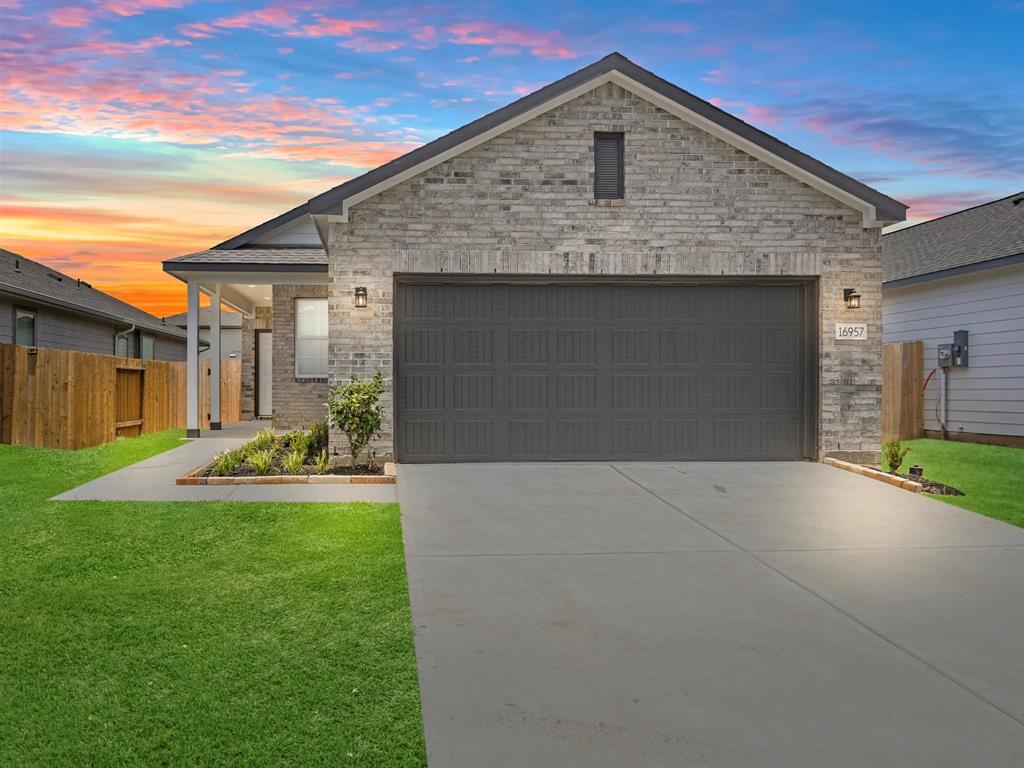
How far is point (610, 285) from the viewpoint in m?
11.8

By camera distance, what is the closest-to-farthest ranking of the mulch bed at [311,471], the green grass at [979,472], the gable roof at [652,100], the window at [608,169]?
the green grass at [979,472]
the mulch bed at [311,471]
the gable roof at [652,100]
the window at [608,169]

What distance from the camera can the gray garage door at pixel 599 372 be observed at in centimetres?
1159

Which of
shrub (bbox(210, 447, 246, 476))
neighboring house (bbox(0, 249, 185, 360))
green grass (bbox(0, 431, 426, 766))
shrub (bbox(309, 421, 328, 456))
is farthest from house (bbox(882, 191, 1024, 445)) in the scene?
neighboring house (bbox(0, 249, 185, 360))

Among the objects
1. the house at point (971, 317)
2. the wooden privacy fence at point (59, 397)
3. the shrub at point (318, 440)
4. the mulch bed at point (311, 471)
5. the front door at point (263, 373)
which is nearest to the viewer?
the mulch bed at point (311, 471)

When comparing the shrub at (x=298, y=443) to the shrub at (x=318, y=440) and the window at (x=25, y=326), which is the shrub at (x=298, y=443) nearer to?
the shrub at (x=318, y=440)

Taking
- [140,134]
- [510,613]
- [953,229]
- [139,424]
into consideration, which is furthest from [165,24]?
[953,229]

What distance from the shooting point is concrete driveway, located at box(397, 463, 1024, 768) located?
3.13 metres

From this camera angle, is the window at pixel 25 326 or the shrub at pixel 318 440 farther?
the window at pixel 25 326

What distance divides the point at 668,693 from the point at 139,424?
15688 millimetres

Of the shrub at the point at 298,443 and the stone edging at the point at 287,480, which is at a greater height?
the shrub at the point at 298,443

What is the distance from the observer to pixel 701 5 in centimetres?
1328

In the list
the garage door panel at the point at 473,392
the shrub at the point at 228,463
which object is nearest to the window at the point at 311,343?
the shrub at the point at 228,463

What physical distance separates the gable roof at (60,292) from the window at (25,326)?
2.10 ft

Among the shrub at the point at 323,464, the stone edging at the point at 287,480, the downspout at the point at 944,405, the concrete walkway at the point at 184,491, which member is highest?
the downspout at the point at 944,405
